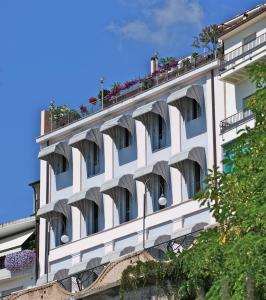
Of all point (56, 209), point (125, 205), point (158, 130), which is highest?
point (158, 130)

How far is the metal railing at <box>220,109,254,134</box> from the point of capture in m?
67.3

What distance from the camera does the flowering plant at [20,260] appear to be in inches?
3167

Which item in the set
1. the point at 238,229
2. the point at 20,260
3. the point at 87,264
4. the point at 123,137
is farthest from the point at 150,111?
the point at 238,229

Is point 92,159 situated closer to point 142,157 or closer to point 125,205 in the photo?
point 125,205

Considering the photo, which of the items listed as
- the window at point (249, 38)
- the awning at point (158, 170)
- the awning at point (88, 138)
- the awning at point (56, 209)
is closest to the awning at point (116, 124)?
the awning at point (88, 138)

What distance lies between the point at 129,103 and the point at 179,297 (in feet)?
79.9

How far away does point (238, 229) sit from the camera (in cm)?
4588

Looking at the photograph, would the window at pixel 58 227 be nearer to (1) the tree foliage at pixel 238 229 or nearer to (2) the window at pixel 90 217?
(2) the window at pixel 90 217

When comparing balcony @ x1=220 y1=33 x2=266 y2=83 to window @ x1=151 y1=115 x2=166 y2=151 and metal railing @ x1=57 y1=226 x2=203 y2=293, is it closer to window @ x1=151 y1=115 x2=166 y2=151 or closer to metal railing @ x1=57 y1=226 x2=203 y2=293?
window @ x1=151 y1=115 x2=166 y2=151

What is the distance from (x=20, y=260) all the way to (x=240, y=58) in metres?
18.6

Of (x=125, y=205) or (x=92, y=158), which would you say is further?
(x=92, y=158)

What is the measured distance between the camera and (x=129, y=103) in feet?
246

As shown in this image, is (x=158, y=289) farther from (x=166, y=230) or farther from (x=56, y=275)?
(x=56, y=275)

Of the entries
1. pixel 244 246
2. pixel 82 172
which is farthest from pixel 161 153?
pixel 244 246
